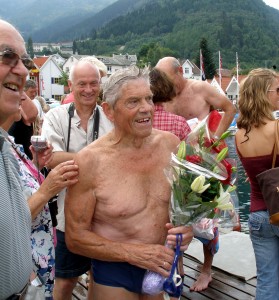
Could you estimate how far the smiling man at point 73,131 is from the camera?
2.94 metres

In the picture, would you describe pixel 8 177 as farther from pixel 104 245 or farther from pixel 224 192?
pixel 224 192

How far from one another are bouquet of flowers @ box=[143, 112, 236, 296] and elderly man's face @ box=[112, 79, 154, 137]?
26 centimetres

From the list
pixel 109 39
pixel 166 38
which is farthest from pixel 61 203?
pixel 109 39

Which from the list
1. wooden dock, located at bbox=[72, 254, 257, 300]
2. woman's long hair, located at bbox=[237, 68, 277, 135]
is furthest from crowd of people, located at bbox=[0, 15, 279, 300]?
wooden dock, located at bbox=[72, 254, 257, 300]

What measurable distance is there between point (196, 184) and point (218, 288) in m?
2.25

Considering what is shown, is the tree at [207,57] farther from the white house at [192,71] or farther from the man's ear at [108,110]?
the man's ear at [108,110]

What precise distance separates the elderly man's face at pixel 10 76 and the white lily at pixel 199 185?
0.88 metres

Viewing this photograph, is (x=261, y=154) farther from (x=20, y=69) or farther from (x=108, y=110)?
(x=20, y=69)

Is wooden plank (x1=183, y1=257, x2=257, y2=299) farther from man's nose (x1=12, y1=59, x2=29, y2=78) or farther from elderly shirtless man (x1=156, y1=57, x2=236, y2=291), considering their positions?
man's nose (x1=12, y1=59, x2=29, y2=78)

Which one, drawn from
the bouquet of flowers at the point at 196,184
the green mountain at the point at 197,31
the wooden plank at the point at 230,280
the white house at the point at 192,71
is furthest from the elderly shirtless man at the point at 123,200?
the green mountain at the point at 197,31

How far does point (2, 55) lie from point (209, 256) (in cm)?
300

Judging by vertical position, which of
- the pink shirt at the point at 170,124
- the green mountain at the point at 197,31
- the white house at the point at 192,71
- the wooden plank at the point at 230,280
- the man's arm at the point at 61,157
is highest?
the green mountain at the point at 197,31

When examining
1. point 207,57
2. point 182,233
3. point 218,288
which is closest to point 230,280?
point 218,288

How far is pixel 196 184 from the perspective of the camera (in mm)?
1871
